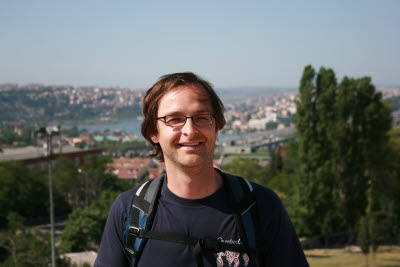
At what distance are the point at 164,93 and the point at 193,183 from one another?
0.33m

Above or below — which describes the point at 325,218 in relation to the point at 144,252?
below

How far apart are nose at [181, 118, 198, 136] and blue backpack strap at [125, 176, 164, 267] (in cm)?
24

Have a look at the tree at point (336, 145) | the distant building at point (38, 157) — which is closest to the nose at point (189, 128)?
the tree at point (336, 145)

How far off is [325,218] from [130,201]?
48.6ft

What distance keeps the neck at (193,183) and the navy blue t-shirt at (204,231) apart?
20mm

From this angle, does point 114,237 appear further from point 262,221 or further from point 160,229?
point 262,221

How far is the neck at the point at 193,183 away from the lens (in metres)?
1.26

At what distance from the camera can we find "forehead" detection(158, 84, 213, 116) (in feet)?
4.06

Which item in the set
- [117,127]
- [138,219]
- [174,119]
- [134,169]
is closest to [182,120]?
[174,119]

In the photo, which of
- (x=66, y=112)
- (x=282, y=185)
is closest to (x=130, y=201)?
(x=282, y=185)

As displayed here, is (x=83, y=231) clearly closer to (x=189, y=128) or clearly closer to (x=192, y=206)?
(x=192, y=206)

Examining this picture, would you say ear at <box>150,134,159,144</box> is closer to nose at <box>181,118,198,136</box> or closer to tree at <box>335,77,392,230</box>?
nose at <box>181,118,198,136</box>

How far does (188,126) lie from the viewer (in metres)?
1.22

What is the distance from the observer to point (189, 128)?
121 centimetres
